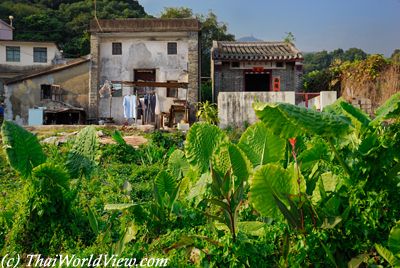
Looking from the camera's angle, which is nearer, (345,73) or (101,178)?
(101,178)

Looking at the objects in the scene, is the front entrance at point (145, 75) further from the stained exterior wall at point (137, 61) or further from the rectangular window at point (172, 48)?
the rectangular window at point (172, 48)

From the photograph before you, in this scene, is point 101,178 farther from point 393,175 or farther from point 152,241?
point 393,175

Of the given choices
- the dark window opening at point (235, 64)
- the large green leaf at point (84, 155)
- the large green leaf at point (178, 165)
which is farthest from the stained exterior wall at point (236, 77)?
the large green leaf at point (84, 155)

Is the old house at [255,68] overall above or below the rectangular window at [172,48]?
below

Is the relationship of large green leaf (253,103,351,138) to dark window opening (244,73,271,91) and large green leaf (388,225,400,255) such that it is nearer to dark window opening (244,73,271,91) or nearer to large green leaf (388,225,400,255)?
large green leaf (388,225,400,255)

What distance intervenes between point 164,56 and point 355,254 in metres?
20.4

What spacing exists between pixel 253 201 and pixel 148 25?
20.1 m

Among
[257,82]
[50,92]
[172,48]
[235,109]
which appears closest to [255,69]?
[257,82]

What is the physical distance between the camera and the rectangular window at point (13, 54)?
2892 cm

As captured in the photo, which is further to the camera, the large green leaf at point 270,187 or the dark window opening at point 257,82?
the dark window opening at point 257,82

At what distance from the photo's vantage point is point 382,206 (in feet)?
9.61

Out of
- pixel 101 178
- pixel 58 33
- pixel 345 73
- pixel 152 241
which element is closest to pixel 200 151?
pixel 152 241

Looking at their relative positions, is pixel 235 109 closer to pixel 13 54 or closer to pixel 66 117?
pixel 66 117

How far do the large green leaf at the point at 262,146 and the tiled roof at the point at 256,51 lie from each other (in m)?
17.2
